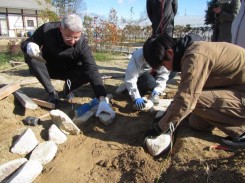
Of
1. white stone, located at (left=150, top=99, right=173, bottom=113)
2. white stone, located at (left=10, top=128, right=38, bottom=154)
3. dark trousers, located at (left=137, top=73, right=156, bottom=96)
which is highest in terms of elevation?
dark trousers, located at (left=137, top=73, right=156, bottom=96)

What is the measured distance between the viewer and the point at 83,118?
3445 millimetres

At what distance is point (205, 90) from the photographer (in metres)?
2.67

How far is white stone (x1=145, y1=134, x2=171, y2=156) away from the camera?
106 inches

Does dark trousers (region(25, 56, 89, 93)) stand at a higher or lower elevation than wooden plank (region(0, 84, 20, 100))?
higher

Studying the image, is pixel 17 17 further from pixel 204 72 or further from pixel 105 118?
pixel 204 72

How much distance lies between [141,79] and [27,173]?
2.07m

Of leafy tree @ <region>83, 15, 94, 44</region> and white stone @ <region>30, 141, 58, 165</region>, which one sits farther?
leafy tree @ <region>83, 15, 94, 44</region>

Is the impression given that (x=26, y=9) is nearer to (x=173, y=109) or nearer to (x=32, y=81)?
(x=32, y=81)

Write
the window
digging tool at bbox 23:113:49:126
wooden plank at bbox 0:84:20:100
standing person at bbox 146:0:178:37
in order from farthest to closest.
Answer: the window < standing person at bbox 146:0:178:37 < wooden plank at bbox 0:84:20:100 < digging tool at bbox 23:113:49:126

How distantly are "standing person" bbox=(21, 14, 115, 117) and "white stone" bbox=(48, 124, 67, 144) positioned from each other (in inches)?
24.4

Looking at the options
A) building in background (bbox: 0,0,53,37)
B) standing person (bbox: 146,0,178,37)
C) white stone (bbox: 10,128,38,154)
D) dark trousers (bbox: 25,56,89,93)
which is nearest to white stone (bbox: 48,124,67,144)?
white stone (bbox: 10,128,38,154)

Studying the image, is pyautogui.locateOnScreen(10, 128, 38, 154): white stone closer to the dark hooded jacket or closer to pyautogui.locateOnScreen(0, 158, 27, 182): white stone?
pyautogui.locateOnScreen(0, 158, 27, 182): white stone

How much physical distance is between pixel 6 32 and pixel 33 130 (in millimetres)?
26795

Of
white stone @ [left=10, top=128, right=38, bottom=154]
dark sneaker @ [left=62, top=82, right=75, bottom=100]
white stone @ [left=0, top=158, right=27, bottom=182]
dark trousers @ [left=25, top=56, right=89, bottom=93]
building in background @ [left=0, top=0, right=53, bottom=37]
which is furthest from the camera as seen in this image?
building in background @ [left=0, top=0, right=53, bottom=37]
